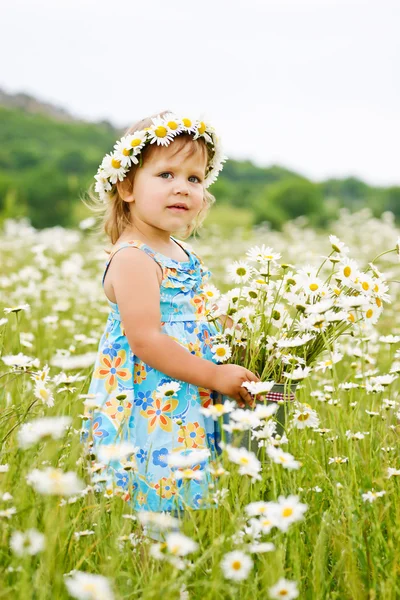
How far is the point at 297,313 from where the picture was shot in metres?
2.07

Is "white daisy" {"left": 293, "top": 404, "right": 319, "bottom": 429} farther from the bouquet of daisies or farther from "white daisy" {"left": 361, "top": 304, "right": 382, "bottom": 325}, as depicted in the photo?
"white daisy" {"left": 361, "top": 304, "right": 382, "bottom": 325}

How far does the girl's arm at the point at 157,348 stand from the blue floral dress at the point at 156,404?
100 millimetres

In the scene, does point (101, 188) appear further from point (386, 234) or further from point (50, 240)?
point (386, 234)

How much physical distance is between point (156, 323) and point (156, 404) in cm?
25

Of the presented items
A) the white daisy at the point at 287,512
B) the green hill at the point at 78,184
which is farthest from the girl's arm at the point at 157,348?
the green hill at the point at 78,184

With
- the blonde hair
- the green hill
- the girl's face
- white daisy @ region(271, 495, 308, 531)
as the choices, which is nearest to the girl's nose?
the girl's face

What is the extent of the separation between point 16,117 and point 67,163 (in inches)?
413

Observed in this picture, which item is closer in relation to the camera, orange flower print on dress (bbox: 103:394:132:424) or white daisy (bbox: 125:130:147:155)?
orange flower print on dress (bbox: 103:394:132:424)

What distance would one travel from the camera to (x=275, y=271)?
6.98ft

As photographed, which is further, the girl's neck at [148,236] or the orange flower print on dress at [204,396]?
the girl's neck at [148,236]

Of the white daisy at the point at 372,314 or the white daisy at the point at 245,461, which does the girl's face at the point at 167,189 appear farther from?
the white daisy at the point at 245,461

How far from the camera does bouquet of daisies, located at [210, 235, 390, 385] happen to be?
1894 millimetres

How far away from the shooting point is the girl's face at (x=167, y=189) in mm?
2193

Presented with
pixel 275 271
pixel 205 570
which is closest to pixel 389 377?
pixel 275 271
